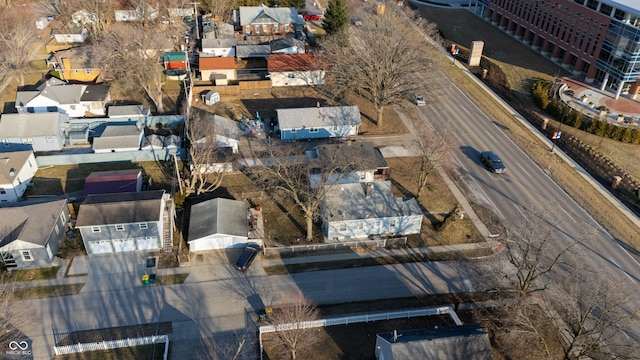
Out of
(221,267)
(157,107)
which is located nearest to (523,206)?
(221,267)

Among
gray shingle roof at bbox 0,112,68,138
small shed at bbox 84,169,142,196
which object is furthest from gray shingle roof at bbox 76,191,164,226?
gray shingle roof at bbox 0,112,68,138

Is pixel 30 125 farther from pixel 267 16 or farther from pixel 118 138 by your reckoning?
pixel 267 16

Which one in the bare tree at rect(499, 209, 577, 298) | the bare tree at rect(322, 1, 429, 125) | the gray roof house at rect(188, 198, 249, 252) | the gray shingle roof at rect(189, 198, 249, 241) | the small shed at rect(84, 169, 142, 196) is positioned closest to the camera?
the bare tree at rect(499, 209, 577, 298)

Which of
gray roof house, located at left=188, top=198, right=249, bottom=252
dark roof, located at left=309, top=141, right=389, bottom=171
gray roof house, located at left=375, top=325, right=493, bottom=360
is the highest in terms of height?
dark roof, located at left=309, top=141, right=389, bottom=171

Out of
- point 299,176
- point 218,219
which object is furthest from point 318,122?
point 218,219

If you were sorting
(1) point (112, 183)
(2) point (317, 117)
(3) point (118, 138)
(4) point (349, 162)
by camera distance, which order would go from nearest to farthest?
(1) point (112, 183), (4) point (349, 162), (3) point (118, 138), (2) point (317, 117)

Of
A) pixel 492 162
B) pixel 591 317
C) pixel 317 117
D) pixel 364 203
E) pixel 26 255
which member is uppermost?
pixel 317 117

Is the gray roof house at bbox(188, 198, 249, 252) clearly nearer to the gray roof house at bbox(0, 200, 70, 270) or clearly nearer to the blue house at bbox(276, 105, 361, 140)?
the gray roof house at bbox(0, 200, 70, 270)
